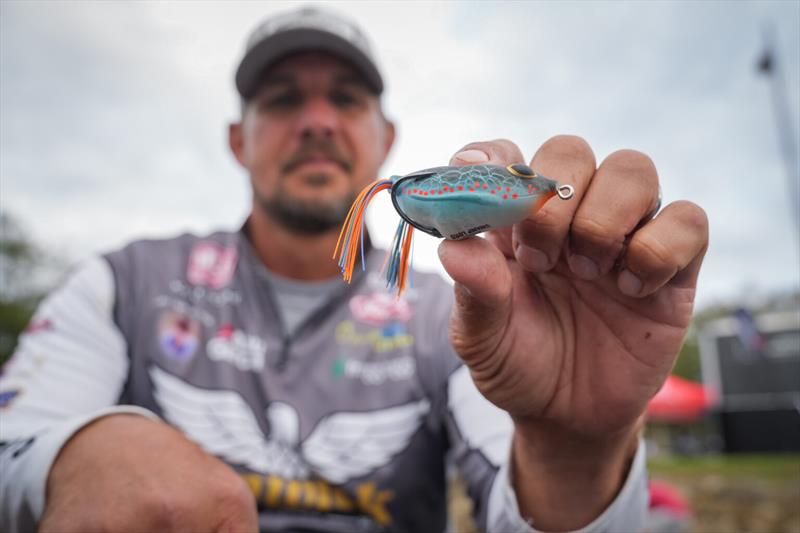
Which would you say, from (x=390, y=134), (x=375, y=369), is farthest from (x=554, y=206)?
(x=390, y=134)

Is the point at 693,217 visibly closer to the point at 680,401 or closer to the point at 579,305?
the point at 579,305

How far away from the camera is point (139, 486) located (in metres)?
0.76

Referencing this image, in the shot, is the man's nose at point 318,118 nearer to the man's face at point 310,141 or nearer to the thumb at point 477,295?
the man's face at point 310,141

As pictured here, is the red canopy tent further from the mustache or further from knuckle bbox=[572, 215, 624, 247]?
knuckle bbox=[572, 215, 624, 247]

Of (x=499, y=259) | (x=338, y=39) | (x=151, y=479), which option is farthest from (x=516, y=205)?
(x=338, y=39)

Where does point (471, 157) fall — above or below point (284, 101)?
below

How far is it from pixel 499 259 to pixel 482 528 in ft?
2.62

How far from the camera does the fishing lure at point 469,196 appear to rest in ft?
2.30

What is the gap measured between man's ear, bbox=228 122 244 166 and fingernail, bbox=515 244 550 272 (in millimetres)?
1405

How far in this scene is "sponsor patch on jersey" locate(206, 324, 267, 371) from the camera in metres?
1.48

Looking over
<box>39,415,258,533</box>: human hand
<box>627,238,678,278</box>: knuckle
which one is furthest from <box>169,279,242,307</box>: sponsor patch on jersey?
<box>627,238,678,278</box>: knuckle

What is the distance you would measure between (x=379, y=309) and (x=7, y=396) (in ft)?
3.14

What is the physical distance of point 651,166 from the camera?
31.5 inches

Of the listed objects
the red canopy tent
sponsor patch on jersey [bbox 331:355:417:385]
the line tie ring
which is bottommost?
the red canopy tent
